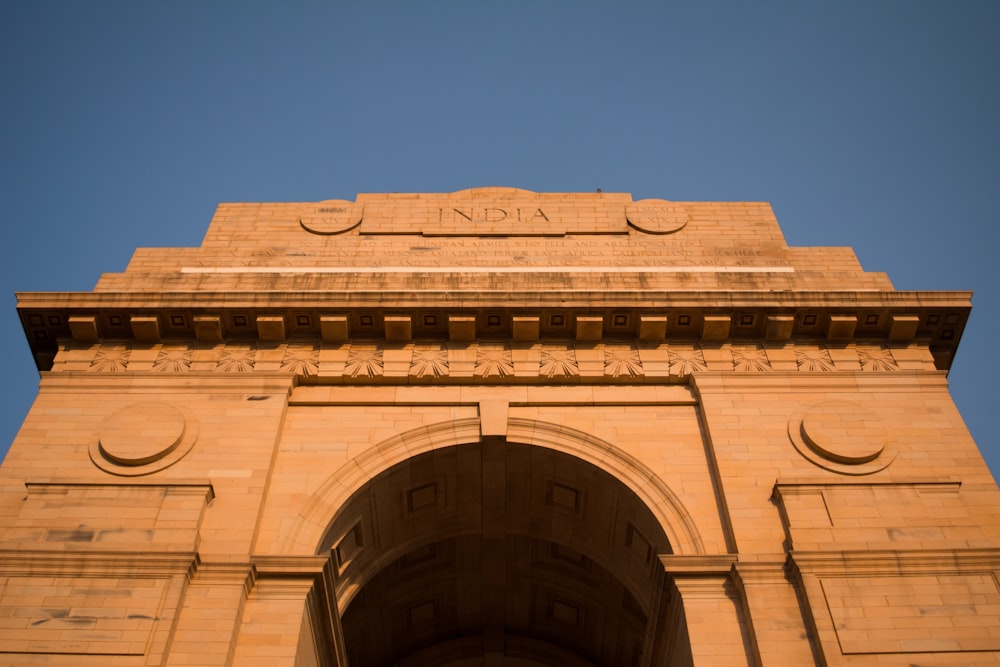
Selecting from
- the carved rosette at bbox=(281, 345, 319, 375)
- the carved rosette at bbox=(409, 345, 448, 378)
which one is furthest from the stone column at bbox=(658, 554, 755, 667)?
the carved rosette at bbox=(281, 345, 319, 375)

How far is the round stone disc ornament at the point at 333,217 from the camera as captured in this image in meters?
26.0

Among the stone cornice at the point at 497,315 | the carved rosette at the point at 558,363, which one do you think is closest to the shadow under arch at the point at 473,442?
the carved rosette at the point at 558,363

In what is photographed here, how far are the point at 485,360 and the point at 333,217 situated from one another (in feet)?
23.7

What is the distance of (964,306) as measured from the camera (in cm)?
2167

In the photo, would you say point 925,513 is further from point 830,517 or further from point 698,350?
point 698,350

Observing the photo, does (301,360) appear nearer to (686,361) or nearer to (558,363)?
(558,363)

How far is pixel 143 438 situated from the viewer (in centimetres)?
1961

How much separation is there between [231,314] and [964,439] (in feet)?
49.4

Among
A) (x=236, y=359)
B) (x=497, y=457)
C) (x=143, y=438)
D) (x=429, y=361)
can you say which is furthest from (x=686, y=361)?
(x=143, y=438)

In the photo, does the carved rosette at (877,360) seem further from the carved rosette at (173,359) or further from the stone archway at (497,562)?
the carved rosette at (173,359)

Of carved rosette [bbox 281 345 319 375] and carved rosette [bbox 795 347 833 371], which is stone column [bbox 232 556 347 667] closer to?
carved rosette [bbox 281 345 319 375]

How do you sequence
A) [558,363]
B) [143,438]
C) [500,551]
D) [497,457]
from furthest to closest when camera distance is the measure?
[500,551], [558,363], [497,457], [143,438]

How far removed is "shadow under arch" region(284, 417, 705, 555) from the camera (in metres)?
18.5

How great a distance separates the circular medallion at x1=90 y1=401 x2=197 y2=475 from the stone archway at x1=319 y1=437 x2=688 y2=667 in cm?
349
